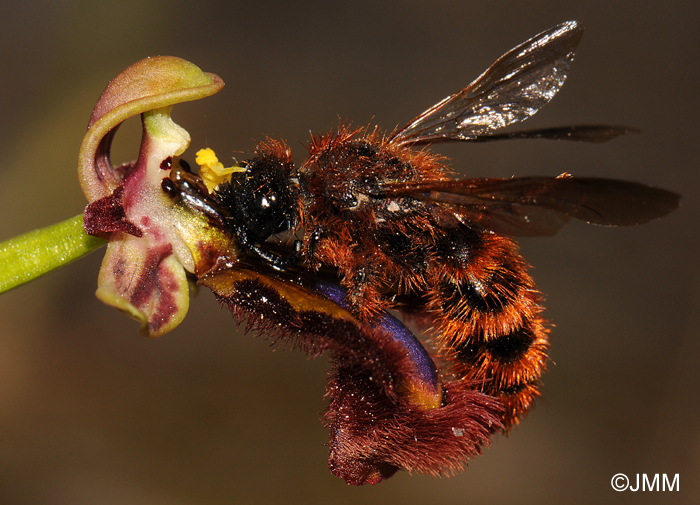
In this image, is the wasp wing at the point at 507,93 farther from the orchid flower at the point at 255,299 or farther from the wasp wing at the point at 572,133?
the orchid flower at the point at 255,299

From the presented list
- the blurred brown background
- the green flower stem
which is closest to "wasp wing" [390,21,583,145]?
the green flower stem

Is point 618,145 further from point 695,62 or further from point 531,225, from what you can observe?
point 531,225

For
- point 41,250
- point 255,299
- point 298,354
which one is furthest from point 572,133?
point 298,354

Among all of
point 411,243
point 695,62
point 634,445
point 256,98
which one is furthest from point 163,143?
point 695,62

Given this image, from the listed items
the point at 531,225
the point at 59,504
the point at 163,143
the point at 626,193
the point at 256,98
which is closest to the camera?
the point at 626,193

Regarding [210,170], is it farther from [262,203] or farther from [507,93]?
[507,93]

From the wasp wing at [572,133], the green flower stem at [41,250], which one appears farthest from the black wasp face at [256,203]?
the wasp wing at [572,133]

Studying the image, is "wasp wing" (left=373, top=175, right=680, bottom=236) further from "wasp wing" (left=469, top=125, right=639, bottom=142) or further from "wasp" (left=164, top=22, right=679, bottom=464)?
"wasp wing" (left=469, top=125, right=639, bottom=142)
